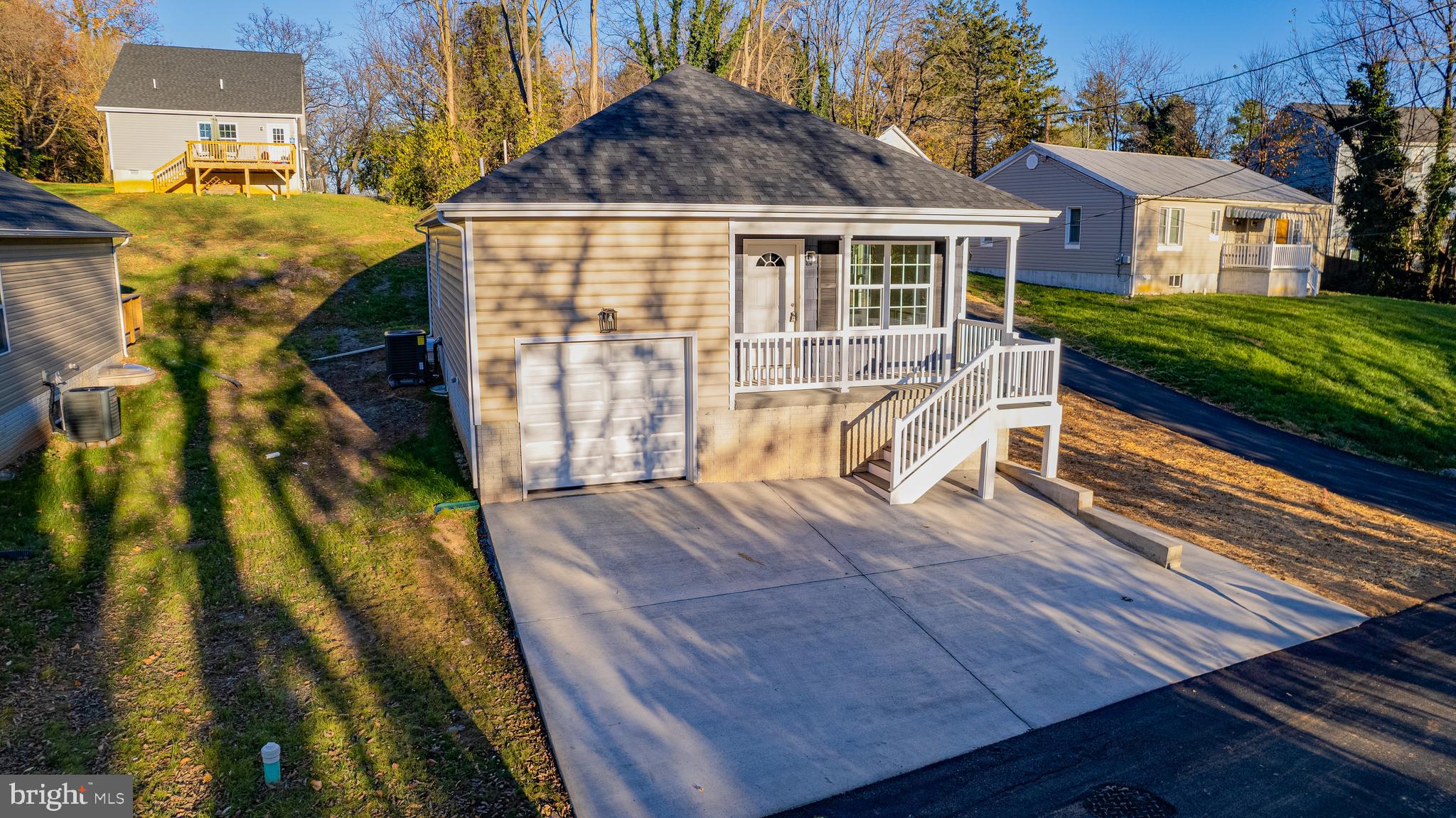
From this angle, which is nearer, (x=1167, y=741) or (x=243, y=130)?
(x=1167, y=741)

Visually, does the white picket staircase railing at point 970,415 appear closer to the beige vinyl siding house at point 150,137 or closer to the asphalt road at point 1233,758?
the asphalt road at point 1233,758

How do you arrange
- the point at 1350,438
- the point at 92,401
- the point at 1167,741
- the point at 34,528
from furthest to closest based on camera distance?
the point at 1350,438 → the point at 92,401 → the point at 34,528 → the point at 1167,741

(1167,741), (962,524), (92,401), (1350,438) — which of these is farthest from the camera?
(1350,438)

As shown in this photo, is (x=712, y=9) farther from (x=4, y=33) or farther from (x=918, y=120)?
(x=4, y=33)

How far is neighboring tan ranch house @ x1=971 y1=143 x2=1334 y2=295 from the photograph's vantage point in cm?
2881

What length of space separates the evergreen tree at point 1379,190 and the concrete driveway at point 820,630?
3292 cm

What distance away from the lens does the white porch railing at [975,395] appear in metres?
11.4

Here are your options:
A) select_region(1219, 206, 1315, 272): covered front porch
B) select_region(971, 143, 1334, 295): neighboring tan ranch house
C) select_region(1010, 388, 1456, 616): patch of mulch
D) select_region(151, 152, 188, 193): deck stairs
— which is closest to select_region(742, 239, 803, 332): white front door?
select_region(1010, 388, 1456, 616): patch of mulch

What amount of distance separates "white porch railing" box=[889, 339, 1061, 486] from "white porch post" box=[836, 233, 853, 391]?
3.64 ft

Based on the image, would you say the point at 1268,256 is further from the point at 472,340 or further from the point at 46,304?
the point at 46,304

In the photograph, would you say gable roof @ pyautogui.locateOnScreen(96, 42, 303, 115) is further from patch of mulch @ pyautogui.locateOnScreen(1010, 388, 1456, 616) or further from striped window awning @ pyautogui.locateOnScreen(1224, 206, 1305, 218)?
striped window awning @ pyautogui.locateOnScreen(1224, 206, 1305, 218)

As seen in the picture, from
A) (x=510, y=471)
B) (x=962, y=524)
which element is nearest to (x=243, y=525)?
(x=510, y=471)

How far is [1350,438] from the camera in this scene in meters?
16.9

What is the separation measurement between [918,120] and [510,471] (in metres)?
39.4
